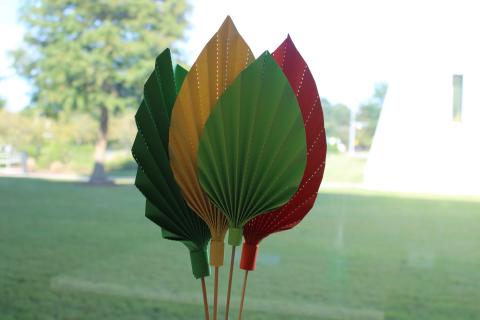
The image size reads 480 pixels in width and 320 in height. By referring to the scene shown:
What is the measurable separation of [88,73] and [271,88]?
16.8 ft

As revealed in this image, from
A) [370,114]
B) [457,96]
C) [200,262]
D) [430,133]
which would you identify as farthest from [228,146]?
[370,114]

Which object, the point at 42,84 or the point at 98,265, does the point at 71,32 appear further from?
the point at 98,265

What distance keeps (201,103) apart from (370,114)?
315 centimetres

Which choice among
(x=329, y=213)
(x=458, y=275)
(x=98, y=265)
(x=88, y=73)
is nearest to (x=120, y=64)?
(x=88, y=73)

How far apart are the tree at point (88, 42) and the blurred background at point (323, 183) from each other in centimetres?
1

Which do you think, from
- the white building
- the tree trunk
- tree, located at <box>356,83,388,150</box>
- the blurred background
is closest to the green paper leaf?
the blurred background

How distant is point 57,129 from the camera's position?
18.7 feet

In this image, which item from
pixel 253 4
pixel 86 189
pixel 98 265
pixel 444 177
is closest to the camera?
pixel 253 4

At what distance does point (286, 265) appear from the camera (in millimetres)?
3291

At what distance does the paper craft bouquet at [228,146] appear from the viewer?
Answer: 63 centimetres

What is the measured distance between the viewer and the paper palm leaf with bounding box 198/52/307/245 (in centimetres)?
62

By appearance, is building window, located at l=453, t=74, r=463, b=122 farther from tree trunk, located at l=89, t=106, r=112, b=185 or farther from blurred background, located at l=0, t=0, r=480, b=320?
tree trunk, located at l=89, t=106, r=112, b=185

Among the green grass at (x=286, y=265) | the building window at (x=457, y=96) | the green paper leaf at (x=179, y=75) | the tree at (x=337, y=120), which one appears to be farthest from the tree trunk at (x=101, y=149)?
the green paper leaf at (x=179, y=75)

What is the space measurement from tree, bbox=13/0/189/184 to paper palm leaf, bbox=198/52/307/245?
4.88 m
